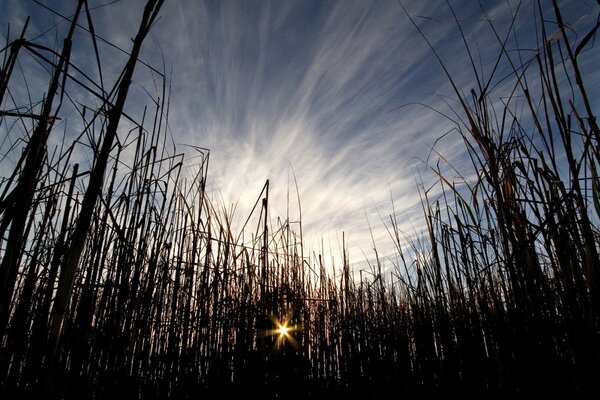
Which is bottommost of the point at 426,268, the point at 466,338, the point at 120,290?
the point at 466,338

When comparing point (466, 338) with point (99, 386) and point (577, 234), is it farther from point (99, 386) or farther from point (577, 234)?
point (99, 386)

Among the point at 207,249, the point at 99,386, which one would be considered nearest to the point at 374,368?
the point at 207,249

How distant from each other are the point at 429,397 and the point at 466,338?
0.49m

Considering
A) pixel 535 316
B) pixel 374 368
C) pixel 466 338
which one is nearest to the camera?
→ pixel 535 316

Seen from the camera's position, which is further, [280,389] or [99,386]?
[280,389]

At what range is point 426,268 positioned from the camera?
2234mm

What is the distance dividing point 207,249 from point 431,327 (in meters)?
1.46

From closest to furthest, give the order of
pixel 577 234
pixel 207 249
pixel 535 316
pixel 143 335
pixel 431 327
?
pixel 577 234, pixel 535 316, pixel 143 335, pixel 207 249, pixel 431 327

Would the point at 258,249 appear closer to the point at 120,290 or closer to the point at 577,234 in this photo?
the point at 120,290

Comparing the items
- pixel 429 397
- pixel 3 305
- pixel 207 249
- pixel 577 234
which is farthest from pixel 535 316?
pixel 207 249

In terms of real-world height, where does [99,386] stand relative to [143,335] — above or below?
below

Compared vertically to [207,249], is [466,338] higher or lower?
lower

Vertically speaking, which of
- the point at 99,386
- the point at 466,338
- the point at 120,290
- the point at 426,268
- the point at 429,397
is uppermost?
the point at 426,268

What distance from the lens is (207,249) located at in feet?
6.49
